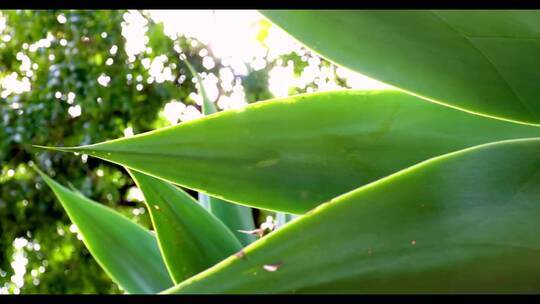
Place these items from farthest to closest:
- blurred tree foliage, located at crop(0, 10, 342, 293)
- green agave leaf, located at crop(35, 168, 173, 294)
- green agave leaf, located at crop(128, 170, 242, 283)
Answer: blurred tree foliage, located at crop(0, 10, 342, 293)
green agave leaf, located at crop(35, 168, 173, 294)
green agave leaf, located at crop(128, 170, 242, 283)

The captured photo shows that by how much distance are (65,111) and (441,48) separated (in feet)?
10.8

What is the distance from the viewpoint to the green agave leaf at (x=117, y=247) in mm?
725

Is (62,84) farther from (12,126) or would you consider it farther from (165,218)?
(165,218)

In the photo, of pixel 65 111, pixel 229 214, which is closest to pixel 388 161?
pixel 229 214

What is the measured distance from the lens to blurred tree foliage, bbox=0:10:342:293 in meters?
3.32

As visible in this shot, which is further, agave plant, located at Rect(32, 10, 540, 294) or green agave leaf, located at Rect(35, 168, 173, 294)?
green agave leaf, located at Rect(35, 168, 173, 294)

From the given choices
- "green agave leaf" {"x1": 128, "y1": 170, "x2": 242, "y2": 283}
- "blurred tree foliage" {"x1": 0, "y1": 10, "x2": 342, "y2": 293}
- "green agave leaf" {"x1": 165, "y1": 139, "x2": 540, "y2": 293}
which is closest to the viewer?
"green agave leaf" {"x1": 165, "y1": 139, "x2": 540, "y2": 293}

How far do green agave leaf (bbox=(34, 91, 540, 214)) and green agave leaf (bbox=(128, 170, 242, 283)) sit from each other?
5.0 inches

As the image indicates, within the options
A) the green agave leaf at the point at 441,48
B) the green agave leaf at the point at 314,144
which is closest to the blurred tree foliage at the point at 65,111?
the green agave leaf at the point at 314,144

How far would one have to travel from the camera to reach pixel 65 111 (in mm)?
3473

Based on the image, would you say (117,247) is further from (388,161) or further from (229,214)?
(388,161)

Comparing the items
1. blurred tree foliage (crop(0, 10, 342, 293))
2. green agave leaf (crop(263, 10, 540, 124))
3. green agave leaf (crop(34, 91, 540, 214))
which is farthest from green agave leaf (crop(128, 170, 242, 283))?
blurred tree foliage (crop(0, 10, 342, 293))

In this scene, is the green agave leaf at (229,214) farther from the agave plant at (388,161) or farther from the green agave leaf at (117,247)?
the agave plant at (388,161)

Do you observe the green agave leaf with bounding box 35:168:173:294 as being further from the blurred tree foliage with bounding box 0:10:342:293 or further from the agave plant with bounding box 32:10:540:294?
the blurred tree foliage with bounding box 0:10:342:293
